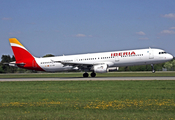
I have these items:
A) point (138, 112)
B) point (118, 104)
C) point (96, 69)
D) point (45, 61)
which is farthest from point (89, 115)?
point (45, 61)

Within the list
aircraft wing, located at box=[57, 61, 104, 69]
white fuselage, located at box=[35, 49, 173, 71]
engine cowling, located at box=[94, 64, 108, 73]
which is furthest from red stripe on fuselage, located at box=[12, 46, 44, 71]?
engine cowling, located at box=[94, 64, 108, 73]

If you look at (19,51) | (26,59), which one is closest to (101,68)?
(26,59)

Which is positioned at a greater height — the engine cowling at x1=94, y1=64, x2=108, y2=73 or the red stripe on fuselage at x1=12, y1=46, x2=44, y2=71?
the red stripe on fuselage at x1=12, y1=46, x2=44, y2=71

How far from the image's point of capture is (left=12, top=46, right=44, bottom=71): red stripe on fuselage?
47.8m

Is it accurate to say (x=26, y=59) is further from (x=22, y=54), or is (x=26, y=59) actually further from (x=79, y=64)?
(x=79, y=64)

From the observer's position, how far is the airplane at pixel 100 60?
4184cm

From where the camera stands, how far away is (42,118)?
1048 cm

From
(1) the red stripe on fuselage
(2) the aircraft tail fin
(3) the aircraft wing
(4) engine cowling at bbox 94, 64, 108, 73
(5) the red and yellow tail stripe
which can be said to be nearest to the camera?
(4) engine cowling at bbox 94, 64, 108, 73

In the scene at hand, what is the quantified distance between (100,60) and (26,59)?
603 inches

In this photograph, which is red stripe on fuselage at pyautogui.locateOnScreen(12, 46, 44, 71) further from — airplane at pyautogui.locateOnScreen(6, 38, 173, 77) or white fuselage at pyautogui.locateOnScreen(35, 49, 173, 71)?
white fuselage at pyautogui.locateOnScreen(35, 49, 173, 71)

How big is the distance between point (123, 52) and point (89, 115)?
32530mm

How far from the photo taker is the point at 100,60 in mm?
43562

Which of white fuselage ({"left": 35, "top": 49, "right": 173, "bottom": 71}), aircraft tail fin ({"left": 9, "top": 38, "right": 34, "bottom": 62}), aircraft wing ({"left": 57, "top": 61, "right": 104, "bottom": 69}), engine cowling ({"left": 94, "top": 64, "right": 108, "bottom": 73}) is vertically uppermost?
aircraft tail fin ({"left": 9, "top": 38, "right": 34, "bottom": 62})

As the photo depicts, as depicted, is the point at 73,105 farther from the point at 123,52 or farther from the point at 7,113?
the point at 123,52
